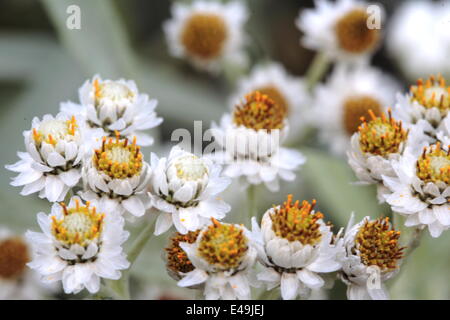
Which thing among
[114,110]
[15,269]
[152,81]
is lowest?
[15,269]

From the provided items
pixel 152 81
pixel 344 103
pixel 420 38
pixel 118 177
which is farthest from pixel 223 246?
pixel 420 38

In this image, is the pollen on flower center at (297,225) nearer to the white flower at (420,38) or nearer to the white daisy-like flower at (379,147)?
the white daisy-like flower at (379,147)

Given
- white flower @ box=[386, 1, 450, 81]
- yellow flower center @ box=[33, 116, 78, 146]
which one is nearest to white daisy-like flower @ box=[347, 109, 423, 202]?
yellow flower center @ box=[33, 116, 78, 146]

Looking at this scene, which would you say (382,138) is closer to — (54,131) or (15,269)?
(54,131)

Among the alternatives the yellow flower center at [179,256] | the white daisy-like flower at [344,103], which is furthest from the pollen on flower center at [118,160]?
the white daisy-like flower at [344,103]

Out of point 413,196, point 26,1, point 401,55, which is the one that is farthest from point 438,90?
point 26,1
